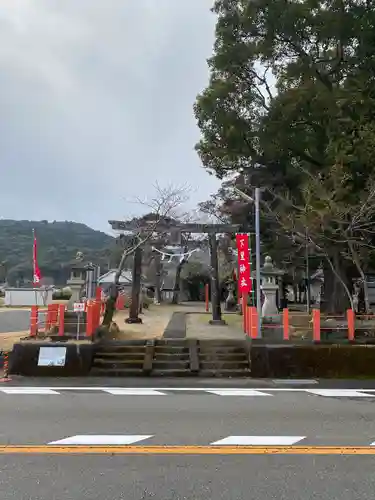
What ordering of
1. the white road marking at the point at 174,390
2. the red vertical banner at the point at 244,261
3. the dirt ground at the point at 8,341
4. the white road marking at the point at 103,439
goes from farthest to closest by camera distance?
the red vertical banner at the point at 244,261 → the dirt ground at the point at 8,341 → the white road marking at the point at 174,390 → the white road marking at the point at 103,439

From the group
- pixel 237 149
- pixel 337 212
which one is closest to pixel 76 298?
pixel 237 149

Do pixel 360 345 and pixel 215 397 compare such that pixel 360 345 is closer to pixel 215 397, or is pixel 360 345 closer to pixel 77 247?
pixel 215 397

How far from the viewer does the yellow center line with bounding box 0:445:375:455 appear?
5230mm

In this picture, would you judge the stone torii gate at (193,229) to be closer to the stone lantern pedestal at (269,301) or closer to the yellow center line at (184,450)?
the stone lantern pedestal at (269,301)

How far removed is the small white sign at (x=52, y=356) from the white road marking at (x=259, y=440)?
777cm

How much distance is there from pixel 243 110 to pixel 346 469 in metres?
19.1

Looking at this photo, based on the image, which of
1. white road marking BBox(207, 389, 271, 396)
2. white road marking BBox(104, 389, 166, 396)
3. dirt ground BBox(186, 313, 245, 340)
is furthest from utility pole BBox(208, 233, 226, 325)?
white road marking BBox(104, 389, 166, 396)

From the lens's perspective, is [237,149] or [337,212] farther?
[237,149]

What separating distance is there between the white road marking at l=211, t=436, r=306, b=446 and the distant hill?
57989 mm

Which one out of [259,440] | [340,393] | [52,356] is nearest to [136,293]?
[52,356]

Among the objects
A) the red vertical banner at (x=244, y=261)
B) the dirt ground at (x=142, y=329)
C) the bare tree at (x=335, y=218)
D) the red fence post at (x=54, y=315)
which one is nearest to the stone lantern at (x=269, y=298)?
the red vertical banner at (x=244, y=261)

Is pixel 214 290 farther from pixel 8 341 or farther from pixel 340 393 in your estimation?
pixel 340 393

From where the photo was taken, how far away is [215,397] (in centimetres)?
938

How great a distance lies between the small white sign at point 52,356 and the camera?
1248 centimetres
